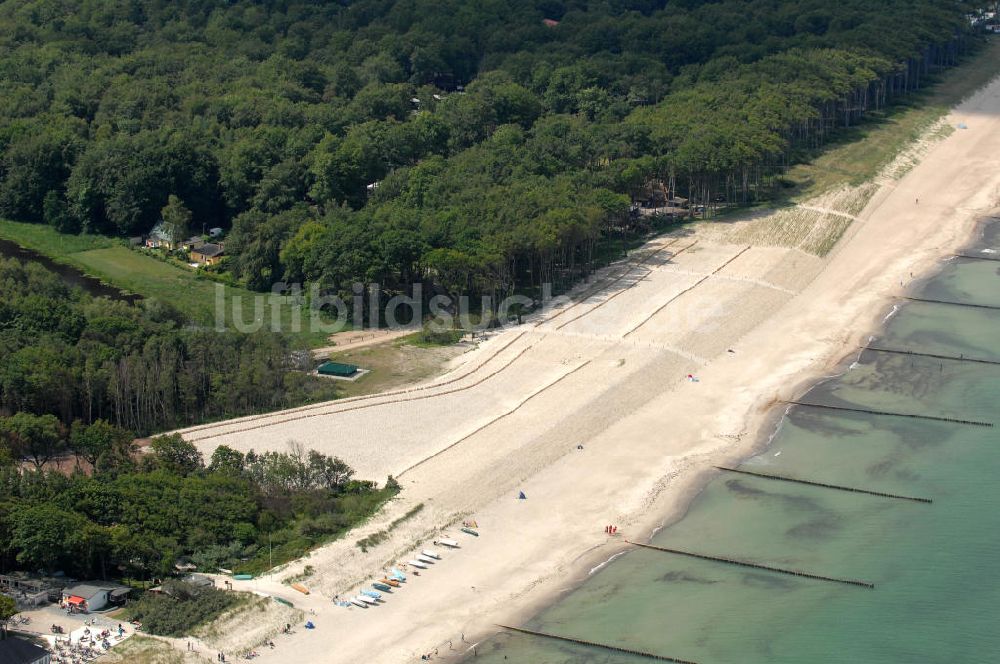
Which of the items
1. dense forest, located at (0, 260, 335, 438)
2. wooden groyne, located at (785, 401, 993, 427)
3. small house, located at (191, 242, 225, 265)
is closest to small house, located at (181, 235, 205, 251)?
small house, located at (191, 242, 225, 265)

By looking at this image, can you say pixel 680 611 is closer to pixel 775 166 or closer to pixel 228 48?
pixel 775 166

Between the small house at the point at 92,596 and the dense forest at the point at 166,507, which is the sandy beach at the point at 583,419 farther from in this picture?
the small house at the point at 92,596

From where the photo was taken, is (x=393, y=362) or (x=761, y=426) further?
(x=393, y=362)

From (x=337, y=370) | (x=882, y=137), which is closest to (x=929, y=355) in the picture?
(x=337, y=370)

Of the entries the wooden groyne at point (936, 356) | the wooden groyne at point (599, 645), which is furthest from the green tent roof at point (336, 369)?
the wooden groyne at point (936, 356)

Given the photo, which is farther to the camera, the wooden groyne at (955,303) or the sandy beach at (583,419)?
the wooden groyne at (955,303)

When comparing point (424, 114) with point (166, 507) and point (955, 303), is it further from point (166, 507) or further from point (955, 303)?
point (166, 507)

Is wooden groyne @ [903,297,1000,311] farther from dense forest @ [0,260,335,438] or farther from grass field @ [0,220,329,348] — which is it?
dense forest @ [0,260,335,438]
